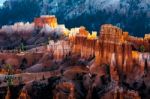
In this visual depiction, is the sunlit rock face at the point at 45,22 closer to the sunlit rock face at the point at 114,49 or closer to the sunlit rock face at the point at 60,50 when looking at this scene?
the sunlit rock face at the point at 60,50

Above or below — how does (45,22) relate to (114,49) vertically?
above

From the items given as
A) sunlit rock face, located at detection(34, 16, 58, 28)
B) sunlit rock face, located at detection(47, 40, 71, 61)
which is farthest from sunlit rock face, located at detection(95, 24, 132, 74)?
sunlit rock face, located at detection(34, 16, 58, 28)

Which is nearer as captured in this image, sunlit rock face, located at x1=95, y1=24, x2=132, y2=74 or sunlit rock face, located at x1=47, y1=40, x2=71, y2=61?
sunlit rock face, located at x1=95, y1=24, x2=132, y2=74

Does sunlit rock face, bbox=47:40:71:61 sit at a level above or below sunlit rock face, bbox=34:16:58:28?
below

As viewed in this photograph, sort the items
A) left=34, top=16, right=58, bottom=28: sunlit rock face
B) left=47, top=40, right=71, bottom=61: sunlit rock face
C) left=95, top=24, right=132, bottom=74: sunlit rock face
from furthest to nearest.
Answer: left=34, top=16, right=58, bottom=28: sunlit rock face → left=47, top=40, right=71, bottom=61: sunlit rock face → left=95, top=24, right=132, bottom=74: sunlit rock face

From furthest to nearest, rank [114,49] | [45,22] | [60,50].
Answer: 1. [45,22]
2. [60,50]
3. [114,49]

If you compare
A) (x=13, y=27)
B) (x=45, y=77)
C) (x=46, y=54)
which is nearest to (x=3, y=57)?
(x=46, y=54)

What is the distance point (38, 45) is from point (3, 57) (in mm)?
13516

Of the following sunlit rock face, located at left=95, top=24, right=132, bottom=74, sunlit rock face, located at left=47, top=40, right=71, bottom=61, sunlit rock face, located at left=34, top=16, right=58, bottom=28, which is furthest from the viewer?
sunlit rock face, located at left=34, top=16, right=58, bottom=28

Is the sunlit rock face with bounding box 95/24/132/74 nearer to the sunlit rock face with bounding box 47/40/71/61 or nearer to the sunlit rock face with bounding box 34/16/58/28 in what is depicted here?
the sunlit rock face with bounding box 47/40/71/61

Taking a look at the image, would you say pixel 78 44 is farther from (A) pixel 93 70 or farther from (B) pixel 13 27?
(B) pixel 13 27

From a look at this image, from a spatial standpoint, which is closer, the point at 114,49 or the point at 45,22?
the point at 114,49

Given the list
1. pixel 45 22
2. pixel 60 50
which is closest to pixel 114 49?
pixel 60 50

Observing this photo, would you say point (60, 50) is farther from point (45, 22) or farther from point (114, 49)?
point (45, 22)
